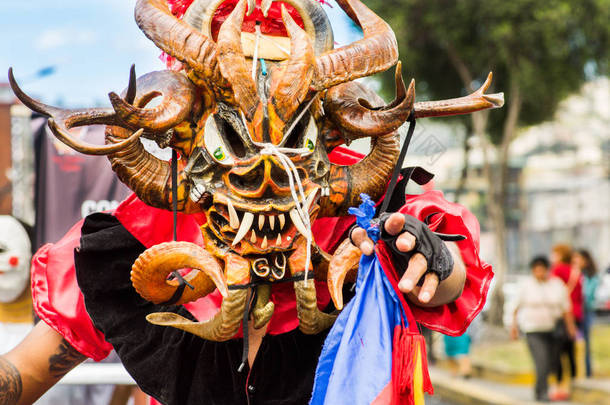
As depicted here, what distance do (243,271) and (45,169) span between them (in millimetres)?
2933

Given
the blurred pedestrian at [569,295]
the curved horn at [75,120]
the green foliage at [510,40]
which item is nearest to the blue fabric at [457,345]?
the blurred pedestrian at [569,295]

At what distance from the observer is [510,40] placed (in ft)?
43.0

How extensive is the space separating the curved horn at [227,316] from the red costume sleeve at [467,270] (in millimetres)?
510

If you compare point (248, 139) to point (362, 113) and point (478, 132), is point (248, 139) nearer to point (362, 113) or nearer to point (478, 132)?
point (362, 113)

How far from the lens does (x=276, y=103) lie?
6.86 ft

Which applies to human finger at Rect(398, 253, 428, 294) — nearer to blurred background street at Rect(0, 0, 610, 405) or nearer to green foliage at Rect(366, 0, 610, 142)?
blurred background street at Rect(0, 0, 610, 405)

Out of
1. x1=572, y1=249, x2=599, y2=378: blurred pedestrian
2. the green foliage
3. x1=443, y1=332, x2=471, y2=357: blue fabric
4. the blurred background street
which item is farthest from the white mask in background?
the green foliage

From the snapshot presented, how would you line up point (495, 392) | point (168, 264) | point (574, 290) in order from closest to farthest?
point (168, 264), point (574, 290), point (495, 392)

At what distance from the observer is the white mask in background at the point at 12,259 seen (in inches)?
172

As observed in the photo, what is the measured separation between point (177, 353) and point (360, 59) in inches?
42.7

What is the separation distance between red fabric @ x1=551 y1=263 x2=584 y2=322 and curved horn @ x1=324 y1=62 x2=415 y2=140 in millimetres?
7606

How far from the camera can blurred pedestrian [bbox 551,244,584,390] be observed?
862 centimetres

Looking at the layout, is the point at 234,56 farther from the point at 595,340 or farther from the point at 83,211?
the point at 595,340

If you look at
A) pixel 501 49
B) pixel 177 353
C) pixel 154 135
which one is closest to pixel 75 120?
pixel 154 135
